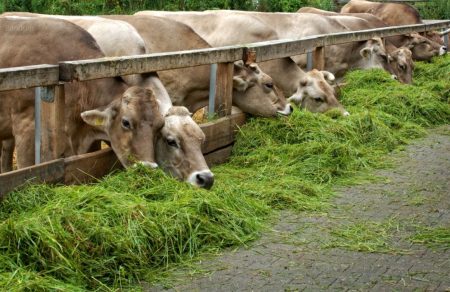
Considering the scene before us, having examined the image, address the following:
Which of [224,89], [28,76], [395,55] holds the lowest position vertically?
[395,55]

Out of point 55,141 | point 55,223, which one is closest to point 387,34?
point 55,141

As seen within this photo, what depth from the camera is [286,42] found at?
1036 centimetres

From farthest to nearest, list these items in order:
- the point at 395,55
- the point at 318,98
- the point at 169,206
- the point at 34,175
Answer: the point at 395,55
the point at 318,98
the point at 34,175
the point at 169,206

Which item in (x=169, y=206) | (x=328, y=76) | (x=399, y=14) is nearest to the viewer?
(x=169, y=206)

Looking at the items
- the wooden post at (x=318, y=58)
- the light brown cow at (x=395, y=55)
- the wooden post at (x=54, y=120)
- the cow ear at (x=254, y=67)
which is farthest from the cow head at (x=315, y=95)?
the wooden post at (x=54, y=120)

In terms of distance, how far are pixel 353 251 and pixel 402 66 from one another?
9.12 meters

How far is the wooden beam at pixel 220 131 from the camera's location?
8.16 metres

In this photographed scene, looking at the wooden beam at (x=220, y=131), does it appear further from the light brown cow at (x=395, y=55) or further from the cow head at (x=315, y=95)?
the light brown cow at (x=395, y=55)

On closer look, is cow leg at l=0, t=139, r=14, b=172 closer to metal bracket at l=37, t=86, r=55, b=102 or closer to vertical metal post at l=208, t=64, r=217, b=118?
metal bracket at l=37, t=86, r=55, b=102

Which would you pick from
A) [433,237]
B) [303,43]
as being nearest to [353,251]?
[433,237]

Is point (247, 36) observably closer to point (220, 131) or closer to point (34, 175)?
point (220, 131)

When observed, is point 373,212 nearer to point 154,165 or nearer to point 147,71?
point 154,165

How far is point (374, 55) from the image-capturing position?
1396 centimetres

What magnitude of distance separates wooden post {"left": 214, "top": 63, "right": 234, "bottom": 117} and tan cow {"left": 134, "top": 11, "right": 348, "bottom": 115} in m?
2.11
